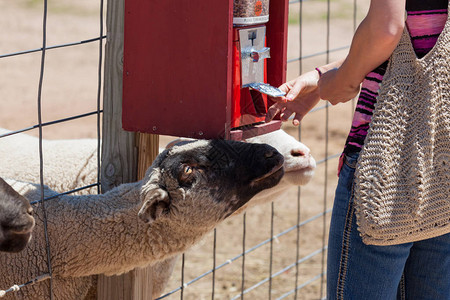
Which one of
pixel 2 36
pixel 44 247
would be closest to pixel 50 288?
pixel 44 247

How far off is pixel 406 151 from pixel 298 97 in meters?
0.79

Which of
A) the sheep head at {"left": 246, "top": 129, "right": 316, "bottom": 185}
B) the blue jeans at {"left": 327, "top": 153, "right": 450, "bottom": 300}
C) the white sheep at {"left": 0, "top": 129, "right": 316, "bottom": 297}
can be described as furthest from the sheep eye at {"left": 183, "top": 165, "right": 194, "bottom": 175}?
the sheep head at {"left": 246, "top": 129, "right": 316, "bottom": 185}

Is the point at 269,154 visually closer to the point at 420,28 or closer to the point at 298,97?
the point at 298,97

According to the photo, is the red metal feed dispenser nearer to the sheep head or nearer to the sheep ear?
the sheep ear

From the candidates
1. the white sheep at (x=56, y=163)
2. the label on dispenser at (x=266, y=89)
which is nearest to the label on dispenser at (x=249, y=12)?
the label on dispenser at (x=266, y=89)

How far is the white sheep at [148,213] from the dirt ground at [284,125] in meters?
0.26

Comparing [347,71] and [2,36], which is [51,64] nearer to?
[2,36]

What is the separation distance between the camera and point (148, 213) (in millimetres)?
2523

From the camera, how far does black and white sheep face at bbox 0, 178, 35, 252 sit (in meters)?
2.17

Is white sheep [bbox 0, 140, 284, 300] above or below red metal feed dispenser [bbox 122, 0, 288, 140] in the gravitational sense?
below

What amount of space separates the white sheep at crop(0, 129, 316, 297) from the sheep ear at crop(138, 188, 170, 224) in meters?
0.84

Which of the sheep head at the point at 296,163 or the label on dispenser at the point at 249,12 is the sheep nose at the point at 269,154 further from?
the sheep head at the point at 296,163

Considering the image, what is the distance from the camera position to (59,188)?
3.93 m

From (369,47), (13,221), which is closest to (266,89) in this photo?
(369,47)
